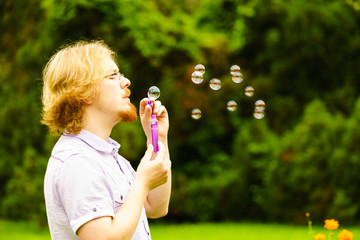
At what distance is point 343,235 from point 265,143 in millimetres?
8544

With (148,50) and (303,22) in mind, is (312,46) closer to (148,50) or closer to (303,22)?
(303,22)

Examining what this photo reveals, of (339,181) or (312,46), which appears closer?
(339,181)

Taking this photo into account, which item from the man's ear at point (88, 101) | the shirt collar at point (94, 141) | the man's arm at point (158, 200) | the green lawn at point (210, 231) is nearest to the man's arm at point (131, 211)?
the shirt collar at point (94, 141)

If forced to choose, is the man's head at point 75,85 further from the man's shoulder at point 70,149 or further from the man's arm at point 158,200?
the man's arm at point 158,200

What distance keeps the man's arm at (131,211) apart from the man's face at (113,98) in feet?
0.72

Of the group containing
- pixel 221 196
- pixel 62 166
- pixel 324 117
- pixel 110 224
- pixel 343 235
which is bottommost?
pixel 221 196

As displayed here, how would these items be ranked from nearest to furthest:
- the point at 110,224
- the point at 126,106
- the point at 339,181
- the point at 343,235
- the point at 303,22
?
the point at 110,224 < the point at 126,106 < the point at 343,235 < the point at 339,181 < the point at 303,22

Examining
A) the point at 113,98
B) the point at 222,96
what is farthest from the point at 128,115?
the point at 222,96

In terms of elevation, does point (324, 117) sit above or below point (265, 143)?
above

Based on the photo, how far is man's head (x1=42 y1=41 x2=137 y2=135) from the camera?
194cm

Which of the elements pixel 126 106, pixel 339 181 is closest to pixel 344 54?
pixel 339 181

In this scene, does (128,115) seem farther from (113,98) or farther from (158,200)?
(158,200)

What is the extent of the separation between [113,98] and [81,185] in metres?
0.45

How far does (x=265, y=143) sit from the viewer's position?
11117 mm
